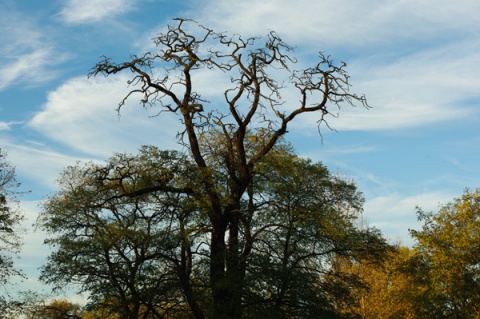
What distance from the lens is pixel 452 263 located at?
32.4m

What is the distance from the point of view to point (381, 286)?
4362 cm

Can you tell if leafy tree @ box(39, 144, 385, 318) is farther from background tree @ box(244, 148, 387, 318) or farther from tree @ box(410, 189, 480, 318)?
tree @ box(410, 189, 480, 318)

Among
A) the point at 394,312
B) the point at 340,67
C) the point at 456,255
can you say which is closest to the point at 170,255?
the point at 340,67

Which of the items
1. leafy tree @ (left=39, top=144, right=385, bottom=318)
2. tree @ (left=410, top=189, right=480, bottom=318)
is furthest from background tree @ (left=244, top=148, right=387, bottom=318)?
tree @ (left=410, top=189, right=480, bottom=318)

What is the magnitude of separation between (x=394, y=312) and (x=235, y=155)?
20.0 metres

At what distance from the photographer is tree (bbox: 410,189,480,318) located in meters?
32.2

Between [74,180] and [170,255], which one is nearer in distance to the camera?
[170,255]

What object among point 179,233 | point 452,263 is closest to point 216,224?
point 179,233

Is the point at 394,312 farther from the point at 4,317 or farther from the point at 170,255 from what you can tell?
the point at 4,317

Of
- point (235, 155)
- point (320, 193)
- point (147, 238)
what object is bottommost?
point (147, 238)

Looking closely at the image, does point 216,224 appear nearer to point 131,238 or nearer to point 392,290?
point 131,238

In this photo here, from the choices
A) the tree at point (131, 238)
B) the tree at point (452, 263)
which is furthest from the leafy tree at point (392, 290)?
the tree at point (131, 238)

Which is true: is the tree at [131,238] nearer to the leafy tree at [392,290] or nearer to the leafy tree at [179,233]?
the leafy tree at [179,233]

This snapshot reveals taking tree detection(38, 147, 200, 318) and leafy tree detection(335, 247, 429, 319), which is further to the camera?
leafy tree detection(335, 247, 429, 319)
